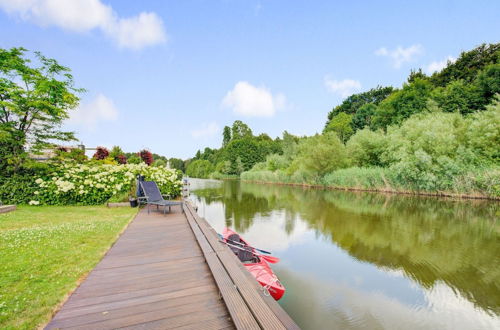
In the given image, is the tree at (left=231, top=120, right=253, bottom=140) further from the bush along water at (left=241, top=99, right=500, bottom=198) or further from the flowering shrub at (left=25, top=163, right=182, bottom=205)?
the flowering shrub at (left=25, top=163, right=182, bottom=205)

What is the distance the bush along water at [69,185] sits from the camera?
10.0m

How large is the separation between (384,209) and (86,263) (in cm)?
1504

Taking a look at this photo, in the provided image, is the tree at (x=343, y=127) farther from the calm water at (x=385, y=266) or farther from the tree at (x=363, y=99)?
the calm water at (x=385, y=266)

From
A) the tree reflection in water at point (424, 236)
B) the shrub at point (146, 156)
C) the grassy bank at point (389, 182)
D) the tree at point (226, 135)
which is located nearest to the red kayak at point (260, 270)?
the tree reflection in water at point (424, 236)

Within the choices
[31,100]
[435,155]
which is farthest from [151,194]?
[435,155]

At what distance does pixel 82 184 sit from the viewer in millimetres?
10359

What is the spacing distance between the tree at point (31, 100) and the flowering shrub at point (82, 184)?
142cm

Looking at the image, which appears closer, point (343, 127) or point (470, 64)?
point (470, 64)

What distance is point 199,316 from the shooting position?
92.3 inches

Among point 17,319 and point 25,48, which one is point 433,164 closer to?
point 17,319

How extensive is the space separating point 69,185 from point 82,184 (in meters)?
0.50

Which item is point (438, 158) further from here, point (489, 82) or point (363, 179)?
point (489, 82)

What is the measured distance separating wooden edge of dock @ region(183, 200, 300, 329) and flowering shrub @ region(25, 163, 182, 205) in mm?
8339

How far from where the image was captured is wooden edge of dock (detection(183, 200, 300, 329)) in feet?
6.91
